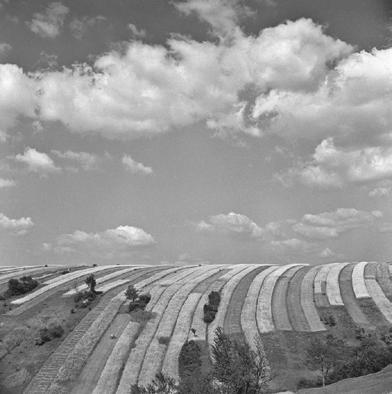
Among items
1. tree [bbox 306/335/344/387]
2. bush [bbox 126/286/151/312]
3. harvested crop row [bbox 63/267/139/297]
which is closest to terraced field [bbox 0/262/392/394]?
harvested crop row [bbox 63/267/139/297]

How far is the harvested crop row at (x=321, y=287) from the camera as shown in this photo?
8909 centimetres

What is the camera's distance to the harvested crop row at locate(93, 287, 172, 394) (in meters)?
58.0

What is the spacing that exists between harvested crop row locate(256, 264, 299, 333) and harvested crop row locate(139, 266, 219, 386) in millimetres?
16108

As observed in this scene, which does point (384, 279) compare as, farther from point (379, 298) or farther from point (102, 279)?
point (102, 279)

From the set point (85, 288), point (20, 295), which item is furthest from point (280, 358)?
point (20, 295)

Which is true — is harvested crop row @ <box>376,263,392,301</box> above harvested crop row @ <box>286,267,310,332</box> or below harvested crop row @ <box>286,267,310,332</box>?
above

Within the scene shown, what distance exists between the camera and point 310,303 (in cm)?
8912

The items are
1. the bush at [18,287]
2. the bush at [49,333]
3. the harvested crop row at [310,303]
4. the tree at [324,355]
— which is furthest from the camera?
the bush at [18,287]

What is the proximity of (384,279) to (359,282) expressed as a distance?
6132 mm

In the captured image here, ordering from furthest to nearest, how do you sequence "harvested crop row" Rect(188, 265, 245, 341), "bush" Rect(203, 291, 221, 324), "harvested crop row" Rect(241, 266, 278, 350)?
"bush" Rect(203, 291, 221, 324)
"harvested crop row" Rect(188, 265, 245, 341)
"harvested crop row" Rect(241, 266, 278, 350)

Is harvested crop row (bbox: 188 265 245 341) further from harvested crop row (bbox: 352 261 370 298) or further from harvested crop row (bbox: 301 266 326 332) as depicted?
harvested crop row (bbox: 352 261 370 298)

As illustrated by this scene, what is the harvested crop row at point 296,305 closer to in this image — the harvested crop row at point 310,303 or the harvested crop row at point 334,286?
the harvested crop row at point 310,303

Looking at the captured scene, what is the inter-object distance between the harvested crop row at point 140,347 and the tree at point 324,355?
2487cm

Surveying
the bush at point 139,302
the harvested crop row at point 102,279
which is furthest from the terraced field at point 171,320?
the bush at point 139,302
